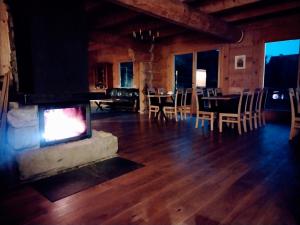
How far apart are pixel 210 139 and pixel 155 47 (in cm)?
527

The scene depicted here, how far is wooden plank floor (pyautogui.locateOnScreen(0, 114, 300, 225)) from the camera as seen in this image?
1.64m

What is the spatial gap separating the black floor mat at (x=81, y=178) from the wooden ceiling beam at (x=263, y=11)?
182 inches

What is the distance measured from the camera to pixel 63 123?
2.76m

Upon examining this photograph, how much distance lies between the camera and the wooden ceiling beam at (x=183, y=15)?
3.61 meters

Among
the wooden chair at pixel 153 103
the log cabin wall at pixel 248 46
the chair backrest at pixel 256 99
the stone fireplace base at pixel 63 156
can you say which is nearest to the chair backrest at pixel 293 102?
the chair backrest at pixel 256 99

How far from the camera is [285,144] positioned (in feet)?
12.0

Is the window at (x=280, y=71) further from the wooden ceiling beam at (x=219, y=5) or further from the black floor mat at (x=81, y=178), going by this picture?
the black floor mat at (x=81, y=178)

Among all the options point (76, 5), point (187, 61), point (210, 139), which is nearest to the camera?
point (76, 5)

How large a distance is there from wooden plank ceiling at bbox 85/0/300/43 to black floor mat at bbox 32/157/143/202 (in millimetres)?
2437

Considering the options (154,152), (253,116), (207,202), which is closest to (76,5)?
(154,152)

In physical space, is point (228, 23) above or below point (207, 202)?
above

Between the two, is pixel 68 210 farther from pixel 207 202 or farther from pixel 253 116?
pixel 253 116

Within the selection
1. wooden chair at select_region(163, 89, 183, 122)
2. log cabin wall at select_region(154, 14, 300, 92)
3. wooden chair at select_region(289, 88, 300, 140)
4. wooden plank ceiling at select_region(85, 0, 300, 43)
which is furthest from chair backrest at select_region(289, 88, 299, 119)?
wooden chair at select_region(163, 89, 183, 122)

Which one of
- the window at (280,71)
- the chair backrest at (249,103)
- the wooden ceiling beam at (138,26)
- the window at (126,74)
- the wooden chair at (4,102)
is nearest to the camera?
the wooden chair at (4,102)
